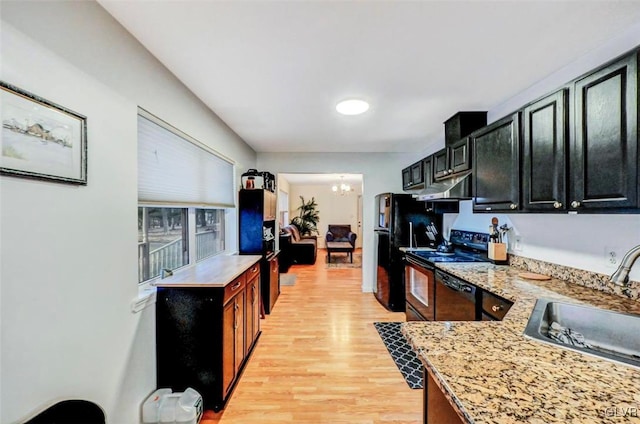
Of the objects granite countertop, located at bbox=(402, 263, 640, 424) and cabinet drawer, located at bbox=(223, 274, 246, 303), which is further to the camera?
cabinet drawer, located at bbox=(223, 274, 246, 303)

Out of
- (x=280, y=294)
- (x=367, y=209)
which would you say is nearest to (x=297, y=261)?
(x=280, y=294)

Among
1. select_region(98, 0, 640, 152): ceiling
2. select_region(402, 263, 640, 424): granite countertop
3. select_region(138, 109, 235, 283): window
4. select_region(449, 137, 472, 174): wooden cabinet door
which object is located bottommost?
select_region(402, 263, 640, 424): granite countertop

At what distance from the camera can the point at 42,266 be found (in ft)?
3.54

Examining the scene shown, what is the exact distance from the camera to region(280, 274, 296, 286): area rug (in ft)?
17.4

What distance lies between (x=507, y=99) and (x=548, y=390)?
2.56 m

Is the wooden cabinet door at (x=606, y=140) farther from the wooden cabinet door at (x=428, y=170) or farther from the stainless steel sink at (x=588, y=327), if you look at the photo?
the wooden cabinet door at (x=428, y=170)

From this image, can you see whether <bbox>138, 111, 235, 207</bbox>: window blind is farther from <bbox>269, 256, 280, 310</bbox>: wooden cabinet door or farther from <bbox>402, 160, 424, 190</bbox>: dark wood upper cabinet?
<bbox>402, 160, 424, 190</bbox>: dark wood upper cabinet

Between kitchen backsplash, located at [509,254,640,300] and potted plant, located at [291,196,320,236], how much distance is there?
6750 mm

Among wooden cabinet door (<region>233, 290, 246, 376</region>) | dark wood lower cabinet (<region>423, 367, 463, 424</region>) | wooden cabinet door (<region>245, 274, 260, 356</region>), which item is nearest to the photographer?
dark wood lower cabinet (<region>423, 367, 463, 424</region>)

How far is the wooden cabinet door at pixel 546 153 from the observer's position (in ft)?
5.17

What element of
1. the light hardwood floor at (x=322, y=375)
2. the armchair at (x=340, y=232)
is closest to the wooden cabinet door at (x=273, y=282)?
the light hardwood floor at (x=322, y=375)

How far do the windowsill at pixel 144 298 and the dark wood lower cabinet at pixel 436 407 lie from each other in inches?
64.5

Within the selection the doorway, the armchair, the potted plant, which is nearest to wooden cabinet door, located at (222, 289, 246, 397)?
the potted plant

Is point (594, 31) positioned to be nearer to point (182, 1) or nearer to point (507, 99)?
point (507, 99)
